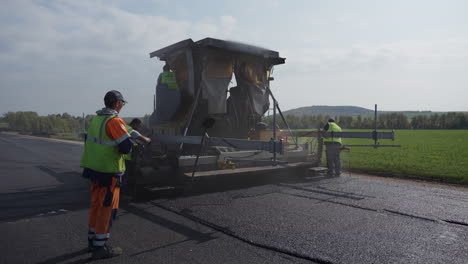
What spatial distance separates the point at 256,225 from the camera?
16.1 feet

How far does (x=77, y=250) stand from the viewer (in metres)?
4.06

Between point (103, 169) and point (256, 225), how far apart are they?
2.20 m

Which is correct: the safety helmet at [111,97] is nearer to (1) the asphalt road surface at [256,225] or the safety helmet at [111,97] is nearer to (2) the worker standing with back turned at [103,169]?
(2) the worker standing with back turned at [103,169]

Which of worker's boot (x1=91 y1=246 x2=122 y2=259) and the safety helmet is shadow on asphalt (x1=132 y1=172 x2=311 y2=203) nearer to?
worker's boot (x1=91 y1=246 x2=122 y2=259)

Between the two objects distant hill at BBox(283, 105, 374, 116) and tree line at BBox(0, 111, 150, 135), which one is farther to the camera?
tree line at BBox(0, 111, 150, 135)

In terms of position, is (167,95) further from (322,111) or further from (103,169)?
(322,111)

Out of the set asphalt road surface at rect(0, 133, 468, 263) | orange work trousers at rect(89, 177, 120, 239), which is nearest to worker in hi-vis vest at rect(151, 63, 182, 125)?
asphalt road surface at rect(0, 133, 468, 263)

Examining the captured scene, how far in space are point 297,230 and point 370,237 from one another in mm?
889

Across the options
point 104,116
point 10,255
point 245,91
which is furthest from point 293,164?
point 10,255

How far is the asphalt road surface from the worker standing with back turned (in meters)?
0.24

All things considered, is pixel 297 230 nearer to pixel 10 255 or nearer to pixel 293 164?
pixel 10 255

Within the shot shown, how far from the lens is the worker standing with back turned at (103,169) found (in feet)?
12.5

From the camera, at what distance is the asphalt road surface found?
3.85 metres

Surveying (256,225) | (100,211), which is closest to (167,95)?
(256,225)
